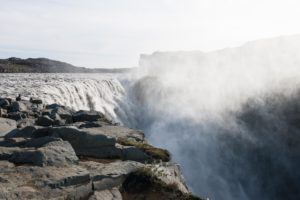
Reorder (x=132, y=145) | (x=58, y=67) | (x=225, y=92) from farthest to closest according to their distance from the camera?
(x=58, y=67) < (x=225, y=92) < (x=132, y=145)

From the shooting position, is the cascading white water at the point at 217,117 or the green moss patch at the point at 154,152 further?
the cascading white water at the point at 217,117

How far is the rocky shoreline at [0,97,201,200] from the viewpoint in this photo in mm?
10945

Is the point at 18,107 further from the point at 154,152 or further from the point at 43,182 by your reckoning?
the point at 43,182

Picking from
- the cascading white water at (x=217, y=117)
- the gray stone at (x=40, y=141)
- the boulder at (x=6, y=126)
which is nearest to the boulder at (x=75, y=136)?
the gray stone at (x=40, y=141)

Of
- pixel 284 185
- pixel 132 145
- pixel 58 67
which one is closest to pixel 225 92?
pixel 284 185

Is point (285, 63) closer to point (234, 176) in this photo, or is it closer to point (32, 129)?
point (234, 176)

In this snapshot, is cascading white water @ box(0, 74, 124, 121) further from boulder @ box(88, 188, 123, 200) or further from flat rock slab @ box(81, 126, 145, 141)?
boulder @ box(88, 188, 123, 200)

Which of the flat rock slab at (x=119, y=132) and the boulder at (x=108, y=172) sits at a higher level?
the flat rock slab at (x=119, y=132)

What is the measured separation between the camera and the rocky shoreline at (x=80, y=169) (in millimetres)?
10945

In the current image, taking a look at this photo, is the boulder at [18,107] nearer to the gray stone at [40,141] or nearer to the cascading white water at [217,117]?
the cascading white water at [217,117]

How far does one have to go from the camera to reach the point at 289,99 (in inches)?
2662

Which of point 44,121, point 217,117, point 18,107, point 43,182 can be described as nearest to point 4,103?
point 18,107

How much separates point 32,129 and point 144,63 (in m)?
134

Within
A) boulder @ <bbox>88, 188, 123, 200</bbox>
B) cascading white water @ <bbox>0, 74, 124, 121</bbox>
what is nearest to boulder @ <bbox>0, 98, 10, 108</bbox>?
cascading white water @ <bbox>0, 74, 124, 121</bbox>
